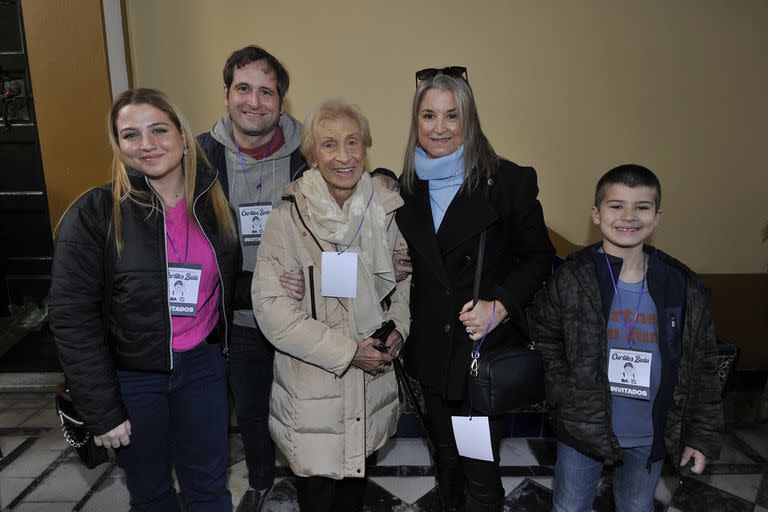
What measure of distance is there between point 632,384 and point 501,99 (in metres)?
2.05

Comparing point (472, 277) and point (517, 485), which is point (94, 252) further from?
point (517, 485)

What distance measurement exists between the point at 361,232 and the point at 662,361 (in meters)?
0.99

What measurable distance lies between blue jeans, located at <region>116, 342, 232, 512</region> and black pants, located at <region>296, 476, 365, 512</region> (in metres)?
0.29

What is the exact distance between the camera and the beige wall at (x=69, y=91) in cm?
286

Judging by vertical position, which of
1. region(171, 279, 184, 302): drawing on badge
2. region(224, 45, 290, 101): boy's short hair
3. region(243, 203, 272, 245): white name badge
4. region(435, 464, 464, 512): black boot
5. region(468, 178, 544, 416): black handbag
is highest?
region(224, 45, 290, 101): boy's short hair

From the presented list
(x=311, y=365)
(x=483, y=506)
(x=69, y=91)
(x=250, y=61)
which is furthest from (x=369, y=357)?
(x=69, y=91)

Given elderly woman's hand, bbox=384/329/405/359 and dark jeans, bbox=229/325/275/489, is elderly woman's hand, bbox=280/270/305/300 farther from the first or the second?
dark jeans, bbox=229/325/275/489

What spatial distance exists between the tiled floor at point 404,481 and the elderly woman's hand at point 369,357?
1.03 meters

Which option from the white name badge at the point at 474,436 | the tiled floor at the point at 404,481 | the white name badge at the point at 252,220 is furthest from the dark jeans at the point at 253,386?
the white name badge at the point at 474,436

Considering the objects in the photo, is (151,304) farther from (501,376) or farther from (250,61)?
(501,376)

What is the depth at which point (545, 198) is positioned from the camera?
10.8 ft

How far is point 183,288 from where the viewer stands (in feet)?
5.31

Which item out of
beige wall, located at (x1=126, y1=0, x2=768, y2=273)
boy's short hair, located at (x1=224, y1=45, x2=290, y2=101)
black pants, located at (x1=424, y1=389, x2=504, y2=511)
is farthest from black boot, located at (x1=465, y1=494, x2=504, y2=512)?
beige wall, located at (x1=126, y1=0, x2=768, y2=273)

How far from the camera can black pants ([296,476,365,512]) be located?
1.78 meters
